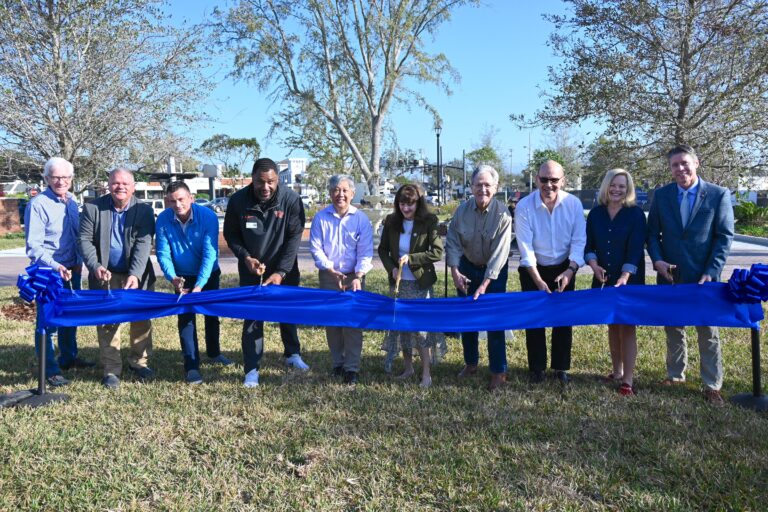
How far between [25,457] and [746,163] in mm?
10300

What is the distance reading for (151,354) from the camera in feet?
19.7

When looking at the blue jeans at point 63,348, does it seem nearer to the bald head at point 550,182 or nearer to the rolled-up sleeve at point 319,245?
the rolled-up sleeve at point 319,245

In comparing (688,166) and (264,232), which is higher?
(688,166)

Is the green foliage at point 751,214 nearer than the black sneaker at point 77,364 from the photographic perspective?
No

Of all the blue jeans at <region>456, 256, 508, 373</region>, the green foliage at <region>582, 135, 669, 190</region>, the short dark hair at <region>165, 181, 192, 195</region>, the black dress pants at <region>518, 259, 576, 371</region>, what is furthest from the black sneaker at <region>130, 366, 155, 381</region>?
the green foliage at <region>582, 135, 669, 190</region>

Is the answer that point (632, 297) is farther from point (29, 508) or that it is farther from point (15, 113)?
point (15, 113)

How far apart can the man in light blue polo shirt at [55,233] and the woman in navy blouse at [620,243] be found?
462 centimetres

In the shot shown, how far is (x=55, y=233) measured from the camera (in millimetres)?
5246

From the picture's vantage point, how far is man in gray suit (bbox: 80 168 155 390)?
16.4ft

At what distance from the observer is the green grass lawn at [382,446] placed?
310 cm

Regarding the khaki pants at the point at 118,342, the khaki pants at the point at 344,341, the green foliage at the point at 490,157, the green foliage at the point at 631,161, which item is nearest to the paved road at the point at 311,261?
the green foliage at the point at 631,161

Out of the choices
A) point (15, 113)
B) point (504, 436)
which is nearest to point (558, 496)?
point (504, 436)

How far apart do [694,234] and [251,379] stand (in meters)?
3.81

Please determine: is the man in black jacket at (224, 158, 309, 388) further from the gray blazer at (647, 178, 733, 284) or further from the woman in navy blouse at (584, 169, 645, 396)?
the gray blazer at (647, 178, 733, 284)
